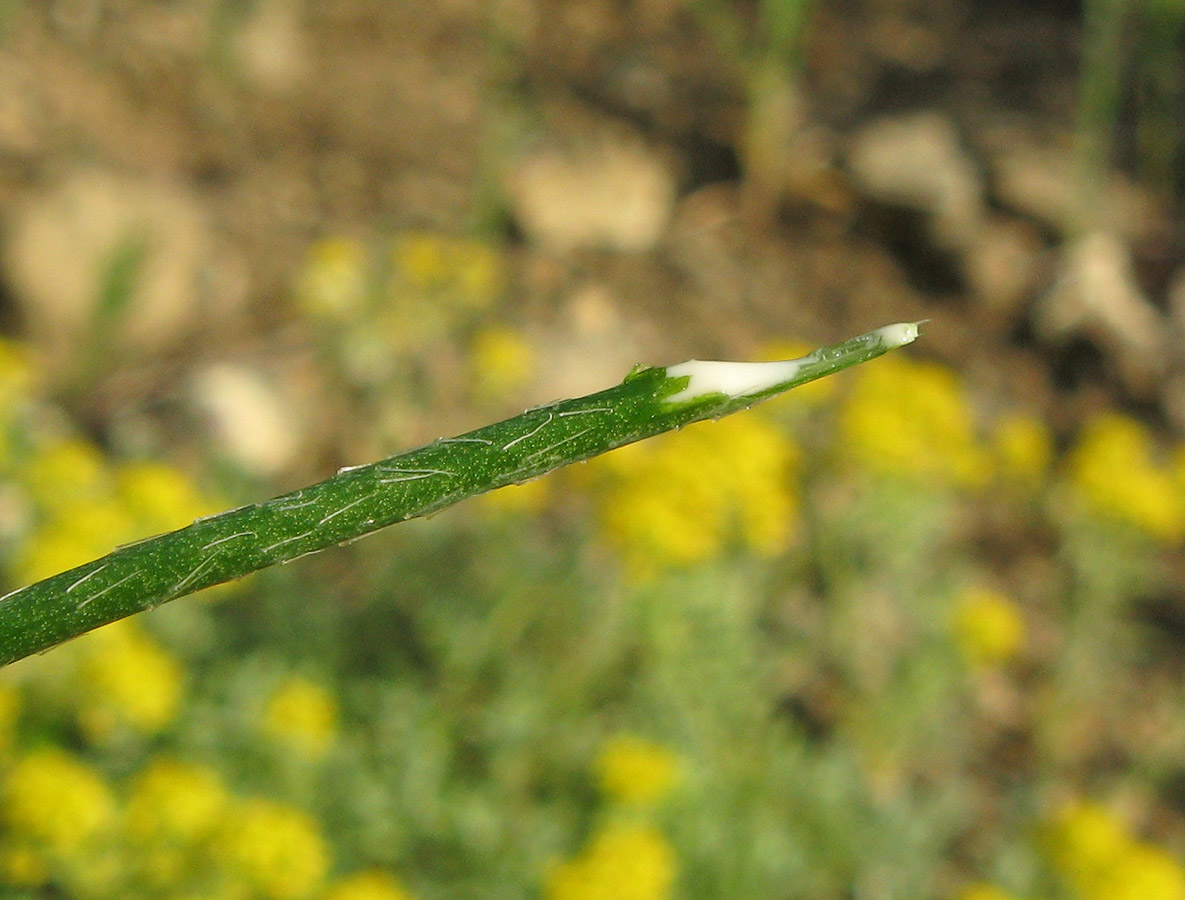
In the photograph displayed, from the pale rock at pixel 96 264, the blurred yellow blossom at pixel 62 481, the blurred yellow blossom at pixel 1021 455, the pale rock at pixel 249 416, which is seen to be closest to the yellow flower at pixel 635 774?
the blurred yellow blossom at pixel 62 481

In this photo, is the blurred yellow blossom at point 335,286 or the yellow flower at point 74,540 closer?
the yellow flower at point 74,540

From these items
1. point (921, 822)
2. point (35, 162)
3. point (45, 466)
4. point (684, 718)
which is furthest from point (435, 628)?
point (35, 162)

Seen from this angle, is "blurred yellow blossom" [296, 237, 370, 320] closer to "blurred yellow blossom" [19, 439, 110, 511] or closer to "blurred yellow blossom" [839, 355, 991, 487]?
"blurred yellow blossom" [19, 439, 110, 511]

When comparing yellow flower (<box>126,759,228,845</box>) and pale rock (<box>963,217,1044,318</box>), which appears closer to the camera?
yellow flower (<box>126,759,228,845</box>)

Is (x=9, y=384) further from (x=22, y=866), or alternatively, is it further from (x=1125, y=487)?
(x=1125, y=487)

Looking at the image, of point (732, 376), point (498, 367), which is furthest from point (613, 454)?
point (732, 376)

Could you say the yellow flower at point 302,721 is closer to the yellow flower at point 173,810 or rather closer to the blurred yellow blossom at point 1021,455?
the yellow flower at point 173,810

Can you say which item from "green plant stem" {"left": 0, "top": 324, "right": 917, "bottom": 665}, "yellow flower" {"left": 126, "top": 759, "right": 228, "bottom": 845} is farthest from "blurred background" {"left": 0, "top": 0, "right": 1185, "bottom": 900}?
"green plant stem" {"left": 0, "top": 324, "right": 917, "bottom": 665}
